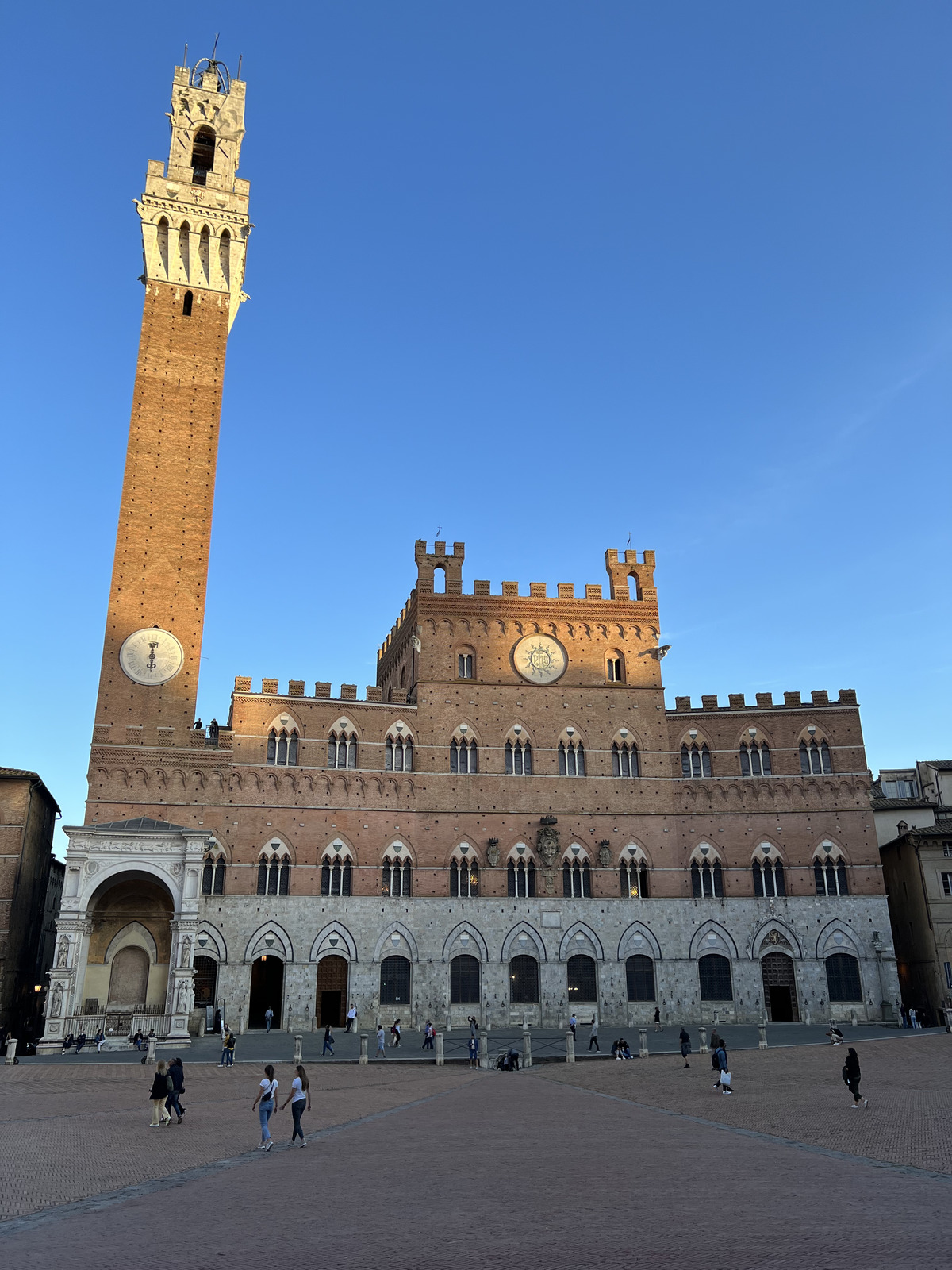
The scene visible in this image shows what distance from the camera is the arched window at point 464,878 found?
40531 mm

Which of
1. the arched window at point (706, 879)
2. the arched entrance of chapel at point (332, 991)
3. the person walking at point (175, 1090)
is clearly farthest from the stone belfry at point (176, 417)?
the arched window at point (706, 879)

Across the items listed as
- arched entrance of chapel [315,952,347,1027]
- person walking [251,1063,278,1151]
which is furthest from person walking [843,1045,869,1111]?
arched entrance of chapel [315,952,347,1027]

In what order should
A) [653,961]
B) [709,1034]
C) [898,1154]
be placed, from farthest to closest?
1. [653,961]
2. [709,1034]
3. [898,1154]

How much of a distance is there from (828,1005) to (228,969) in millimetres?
24935

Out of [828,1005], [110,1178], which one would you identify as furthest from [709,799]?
[110,1178]

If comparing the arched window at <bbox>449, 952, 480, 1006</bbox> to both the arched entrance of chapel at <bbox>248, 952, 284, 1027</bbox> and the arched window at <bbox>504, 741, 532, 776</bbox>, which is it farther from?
the arched window at <bbox>504, 741, 532, 776</bbox>

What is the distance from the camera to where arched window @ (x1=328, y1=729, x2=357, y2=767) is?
40.8m

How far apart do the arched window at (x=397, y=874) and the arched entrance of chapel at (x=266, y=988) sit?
5315 millimetres

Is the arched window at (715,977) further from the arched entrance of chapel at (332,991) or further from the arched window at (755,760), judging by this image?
the arched entrance of chapel at (332,991)

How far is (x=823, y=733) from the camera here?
43312mm

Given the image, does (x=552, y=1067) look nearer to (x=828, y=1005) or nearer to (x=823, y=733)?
(x=828, y=1005)

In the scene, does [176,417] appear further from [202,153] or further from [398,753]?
[398,753]

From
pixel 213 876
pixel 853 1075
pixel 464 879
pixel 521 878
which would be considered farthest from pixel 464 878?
pixel 853 1075

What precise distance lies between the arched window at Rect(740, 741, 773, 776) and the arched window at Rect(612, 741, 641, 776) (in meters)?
4.84
